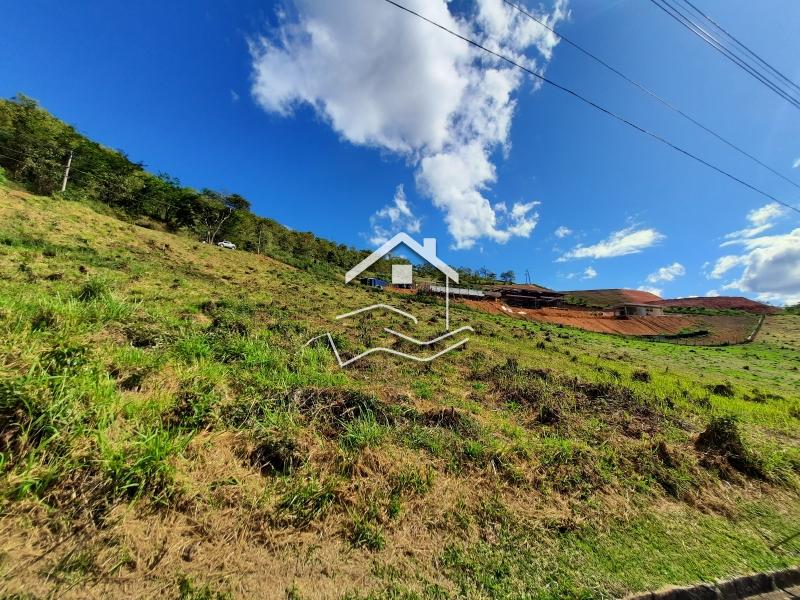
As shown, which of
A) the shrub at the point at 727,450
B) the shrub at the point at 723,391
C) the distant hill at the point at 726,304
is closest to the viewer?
the shrub at the point at 727,450

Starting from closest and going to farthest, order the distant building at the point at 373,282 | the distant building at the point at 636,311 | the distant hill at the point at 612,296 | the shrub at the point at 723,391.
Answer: the shrub at the point at 723,391 → the distant building at the point at 373,282 → the distant building at the point at 636,311 → the distant hill at the point at 612,296

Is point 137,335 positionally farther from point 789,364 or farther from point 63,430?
point 789,364

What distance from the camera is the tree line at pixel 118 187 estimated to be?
30.8m

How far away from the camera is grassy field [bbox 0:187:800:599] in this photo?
2.18 metres

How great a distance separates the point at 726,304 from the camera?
7012 cm

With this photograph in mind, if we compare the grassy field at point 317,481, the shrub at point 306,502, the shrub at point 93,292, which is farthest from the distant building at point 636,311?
the shrub at point 93,292

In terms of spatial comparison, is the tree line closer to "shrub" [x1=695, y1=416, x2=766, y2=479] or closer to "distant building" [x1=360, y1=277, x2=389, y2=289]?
"distant building" [x1=360, y1=277, x2=389, y2=289]

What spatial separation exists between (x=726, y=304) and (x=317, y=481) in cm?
10006

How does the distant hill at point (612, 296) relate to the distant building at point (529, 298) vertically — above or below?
above

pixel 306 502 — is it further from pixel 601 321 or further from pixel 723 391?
pixel 601 321

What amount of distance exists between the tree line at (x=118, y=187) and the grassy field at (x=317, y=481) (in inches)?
1301

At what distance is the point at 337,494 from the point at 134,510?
60.5 inches

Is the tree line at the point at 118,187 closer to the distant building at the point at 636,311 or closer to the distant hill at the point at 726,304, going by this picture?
the distant building at the point at 636,311

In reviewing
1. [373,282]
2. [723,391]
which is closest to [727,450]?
[723,391]
